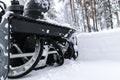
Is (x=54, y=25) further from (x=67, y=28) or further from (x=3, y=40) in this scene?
(x=3, y=40)

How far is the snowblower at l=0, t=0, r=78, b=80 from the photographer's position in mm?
1984

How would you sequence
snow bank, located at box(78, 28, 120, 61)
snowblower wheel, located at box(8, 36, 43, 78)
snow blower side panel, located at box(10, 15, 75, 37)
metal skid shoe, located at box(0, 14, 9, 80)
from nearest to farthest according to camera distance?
metal skid shoe, located at box(0, 14, 9, 80)
snow blower side panel, located at box(10, 15, 75, 37)
snowblower wheel, located at box(8, 36, 43, 78)
snow bank, located at box(78, 28, 120, 61)

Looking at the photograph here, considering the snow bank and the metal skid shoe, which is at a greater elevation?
the metal skid shoe

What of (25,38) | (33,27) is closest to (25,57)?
(25,38)

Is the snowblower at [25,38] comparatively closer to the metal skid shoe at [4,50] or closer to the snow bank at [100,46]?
the metal skid shoe at [4,50]

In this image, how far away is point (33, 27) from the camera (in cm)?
247

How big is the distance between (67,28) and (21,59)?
1007 millimetres

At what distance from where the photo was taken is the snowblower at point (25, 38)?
6.51 feet

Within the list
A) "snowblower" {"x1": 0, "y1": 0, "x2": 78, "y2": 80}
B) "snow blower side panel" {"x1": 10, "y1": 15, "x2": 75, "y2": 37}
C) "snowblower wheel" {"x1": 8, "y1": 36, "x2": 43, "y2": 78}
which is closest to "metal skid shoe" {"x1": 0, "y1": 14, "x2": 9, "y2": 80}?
"snowblower" {"x1": 0, "y1": 0, "x2": 78, "y2": 80}

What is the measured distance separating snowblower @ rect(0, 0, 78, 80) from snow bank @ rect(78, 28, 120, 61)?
0.68 m

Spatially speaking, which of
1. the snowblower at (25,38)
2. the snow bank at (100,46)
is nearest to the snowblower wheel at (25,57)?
the snowblower at (25,38)

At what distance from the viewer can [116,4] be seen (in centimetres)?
3331

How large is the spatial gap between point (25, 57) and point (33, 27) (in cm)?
40

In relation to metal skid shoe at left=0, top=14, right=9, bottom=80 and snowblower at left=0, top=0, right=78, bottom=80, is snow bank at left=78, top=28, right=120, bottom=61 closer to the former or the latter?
snowblower at left=0, top=0, right=78, bottom=80
